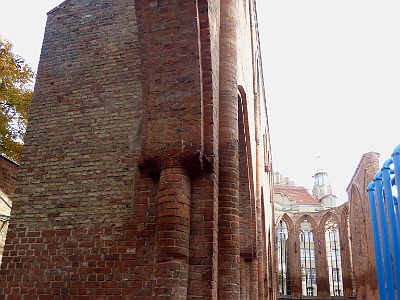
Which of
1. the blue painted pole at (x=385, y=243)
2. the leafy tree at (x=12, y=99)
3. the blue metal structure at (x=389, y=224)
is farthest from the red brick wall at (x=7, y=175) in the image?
the blue painted pole at (x=385, y=243)

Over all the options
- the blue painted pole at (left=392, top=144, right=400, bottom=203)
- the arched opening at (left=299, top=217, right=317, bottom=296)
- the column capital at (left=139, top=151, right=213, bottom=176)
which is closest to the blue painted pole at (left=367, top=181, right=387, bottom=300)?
the blue painted pole at (left=392, top=144, right=400, bottom=203)

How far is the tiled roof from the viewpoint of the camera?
1902 inches

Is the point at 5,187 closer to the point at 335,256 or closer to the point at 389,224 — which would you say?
the point at 389,224

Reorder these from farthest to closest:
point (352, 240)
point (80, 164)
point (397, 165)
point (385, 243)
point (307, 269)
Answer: point (307, 269), point (352, 240), point (385, 243), point (397, 165), point (80, 164)

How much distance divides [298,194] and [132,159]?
46.2m

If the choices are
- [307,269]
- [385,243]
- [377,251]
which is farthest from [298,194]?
[385,243]

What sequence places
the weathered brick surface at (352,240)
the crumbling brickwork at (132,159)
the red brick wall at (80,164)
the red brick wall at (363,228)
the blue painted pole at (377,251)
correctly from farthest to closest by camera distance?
the weathered brick surface at (352,240)
the red brick wall at (363,228)
the blue painted pole at (377,251)
the red brick wall at (80,164)
the crumbling brickwork at (132,159)

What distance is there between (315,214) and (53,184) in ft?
83.0

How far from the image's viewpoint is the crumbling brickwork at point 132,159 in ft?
13.1

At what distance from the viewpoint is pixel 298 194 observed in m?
49.8

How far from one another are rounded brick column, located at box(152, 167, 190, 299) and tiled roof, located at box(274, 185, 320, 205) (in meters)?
43.9

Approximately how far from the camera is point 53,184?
19.4 ft

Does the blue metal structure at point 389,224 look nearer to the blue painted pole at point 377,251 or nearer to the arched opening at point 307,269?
the blue painted pole at point 377,251

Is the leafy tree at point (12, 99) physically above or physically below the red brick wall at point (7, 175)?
above
